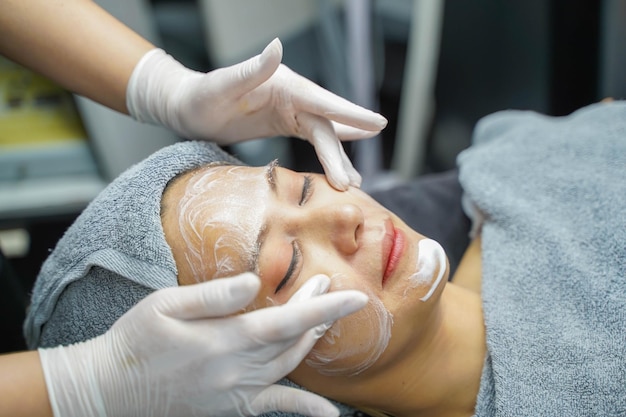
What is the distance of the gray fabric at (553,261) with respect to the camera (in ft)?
3.05

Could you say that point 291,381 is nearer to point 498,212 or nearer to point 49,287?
point 49,287

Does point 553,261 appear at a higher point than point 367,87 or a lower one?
lower

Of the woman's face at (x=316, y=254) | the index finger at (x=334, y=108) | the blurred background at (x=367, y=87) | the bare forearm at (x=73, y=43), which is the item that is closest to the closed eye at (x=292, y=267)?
the woman's face at (x=316, y=254)

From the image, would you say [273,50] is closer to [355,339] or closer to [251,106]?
[251,106]

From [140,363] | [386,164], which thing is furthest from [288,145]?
[140,363]

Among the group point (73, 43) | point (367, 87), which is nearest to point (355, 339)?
point (73, 43)

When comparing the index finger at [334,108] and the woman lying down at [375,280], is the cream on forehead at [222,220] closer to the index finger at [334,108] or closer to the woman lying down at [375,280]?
the woman lying down at [375,280]

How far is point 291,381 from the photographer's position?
962 millimetres

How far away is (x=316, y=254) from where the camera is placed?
90 cm

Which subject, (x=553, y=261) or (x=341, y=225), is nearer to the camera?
(x=341, y=225)

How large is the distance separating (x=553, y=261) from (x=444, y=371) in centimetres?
31

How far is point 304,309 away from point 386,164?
164 cm

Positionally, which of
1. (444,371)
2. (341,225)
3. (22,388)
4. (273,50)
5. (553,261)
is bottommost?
(444,371)

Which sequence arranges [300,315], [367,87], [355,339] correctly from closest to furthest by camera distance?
[300,315]
[355,339]
[367,87]
